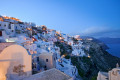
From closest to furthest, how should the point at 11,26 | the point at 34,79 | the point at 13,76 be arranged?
1. the point at 34,79
2. the point at 13,76
3. the point at 11,26

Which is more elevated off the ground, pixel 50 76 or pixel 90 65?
pixel 50 76

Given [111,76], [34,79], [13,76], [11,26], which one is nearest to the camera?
A: [34,79]

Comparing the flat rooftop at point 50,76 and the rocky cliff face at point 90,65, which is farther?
the rocky cliff face at point 90,65

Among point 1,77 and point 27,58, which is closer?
point 1,77

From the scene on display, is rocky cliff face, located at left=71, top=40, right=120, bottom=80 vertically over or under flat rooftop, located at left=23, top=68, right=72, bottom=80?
under

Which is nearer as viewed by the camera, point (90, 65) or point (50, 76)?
point (50, 76)

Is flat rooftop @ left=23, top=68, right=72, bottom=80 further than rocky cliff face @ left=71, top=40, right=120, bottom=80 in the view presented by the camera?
No

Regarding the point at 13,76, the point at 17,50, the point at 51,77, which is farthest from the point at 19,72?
the point at 51,77

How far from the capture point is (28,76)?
966 centimetres

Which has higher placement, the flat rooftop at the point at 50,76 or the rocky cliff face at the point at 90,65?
the flat rooftop at the point at 50,76

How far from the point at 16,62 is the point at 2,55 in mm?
1592

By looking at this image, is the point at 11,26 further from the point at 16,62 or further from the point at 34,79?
the point at 34,79

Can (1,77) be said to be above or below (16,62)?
below

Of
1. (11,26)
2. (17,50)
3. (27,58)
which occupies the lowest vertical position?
(27,58)
